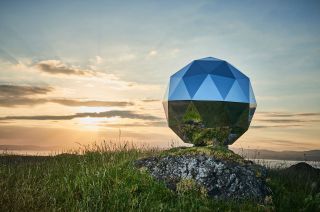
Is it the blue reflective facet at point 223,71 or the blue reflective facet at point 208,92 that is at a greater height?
the blue reflective facet at point 223,71

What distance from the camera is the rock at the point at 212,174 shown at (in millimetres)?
8547

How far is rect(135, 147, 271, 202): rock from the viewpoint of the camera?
28.0ft

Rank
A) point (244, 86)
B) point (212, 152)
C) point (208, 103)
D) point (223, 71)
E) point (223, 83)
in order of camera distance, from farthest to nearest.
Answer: point (244, 86) < point (223, 71) < point (223, 83) < point (208, 103) < point (212, 152)

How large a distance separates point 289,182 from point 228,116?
2.74 meters

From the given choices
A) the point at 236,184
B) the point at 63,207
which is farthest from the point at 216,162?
the point at 63,207

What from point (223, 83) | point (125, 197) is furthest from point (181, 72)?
point (125, 197)

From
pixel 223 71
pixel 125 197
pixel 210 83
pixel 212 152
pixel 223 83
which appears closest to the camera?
pixel 125 197

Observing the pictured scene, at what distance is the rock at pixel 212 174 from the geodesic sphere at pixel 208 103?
2554 mm

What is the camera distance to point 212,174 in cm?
883

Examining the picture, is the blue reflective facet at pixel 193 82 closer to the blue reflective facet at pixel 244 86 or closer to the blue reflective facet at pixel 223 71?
the blue reflective facet at pixel 223 71

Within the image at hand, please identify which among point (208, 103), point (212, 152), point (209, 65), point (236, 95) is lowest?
point (212, 152)

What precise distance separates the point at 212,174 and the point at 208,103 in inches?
139

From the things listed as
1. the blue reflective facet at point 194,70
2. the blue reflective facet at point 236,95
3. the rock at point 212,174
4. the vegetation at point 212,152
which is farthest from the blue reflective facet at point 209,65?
the rock at point 212,174

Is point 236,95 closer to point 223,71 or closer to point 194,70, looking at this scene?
point 223,71
